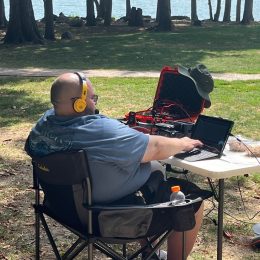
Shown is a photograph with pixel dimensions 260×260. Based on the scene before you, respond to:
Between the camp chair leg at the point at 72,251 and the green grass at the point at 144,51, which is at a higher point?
the camp chair leg at the point at 72,251

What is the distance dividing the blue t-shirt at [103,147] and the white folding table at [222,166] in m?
0.32

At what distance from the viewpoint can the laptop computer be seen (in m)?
3.58

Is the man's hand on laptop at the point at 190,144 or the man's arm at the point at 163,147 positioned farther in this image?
the man's hand on laptop at the point at 190,144

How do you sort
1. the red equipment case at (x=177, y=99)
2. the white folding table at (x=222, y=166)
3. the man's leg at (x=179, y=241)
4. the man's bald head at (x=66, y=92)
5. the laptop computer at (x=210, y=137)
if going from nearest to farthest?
1. the man's bald head at (x=66, y=92)
2. the white folding table at (x=222, y=166)
3. the laptop computer at (x=210, y=137)
4. the man's leg at (x=179, y=241)
5. the red equipment case at (x=177, y=99)

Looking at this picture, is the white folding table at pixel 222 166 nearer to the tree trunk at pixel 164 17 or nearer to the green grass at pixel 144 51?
the green grass at pixel 144 51

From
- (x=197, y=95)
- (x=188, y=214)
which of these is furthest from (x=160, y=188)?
(x=197, y=95)

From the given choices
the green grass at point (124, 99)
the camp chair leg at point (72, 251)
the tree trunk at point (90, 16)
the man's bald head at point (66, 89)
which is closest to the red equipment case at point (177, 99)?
the camp chair leg at point (72, 251)

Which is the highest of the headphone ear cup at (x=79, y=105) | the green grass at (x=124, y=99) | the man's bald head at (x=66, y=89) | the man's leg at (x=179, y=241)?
the man's bald head at (x=66, y=89)

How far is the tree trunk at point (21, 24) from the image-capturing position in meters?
23.0

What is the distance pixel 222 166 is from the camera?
343cm

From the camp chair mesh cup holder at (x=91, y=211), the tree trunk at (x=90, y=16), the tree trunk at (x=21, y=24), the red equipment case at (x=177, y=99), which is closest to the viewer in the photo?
the camp chair mesh cup holder at (x=91, y=211)

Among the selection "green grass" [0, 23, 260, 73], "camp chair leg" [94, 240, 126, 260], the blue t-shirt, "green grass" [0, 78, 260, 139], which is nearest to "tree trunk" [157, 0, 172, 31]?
"green grass" [0, 23, 260, 73]

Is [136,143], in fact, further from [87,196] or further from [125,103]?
[125,103]

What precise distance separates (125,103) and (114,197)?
23.2ft
